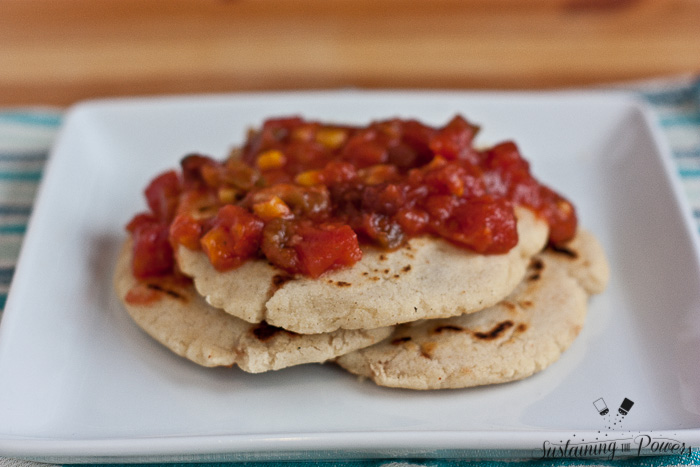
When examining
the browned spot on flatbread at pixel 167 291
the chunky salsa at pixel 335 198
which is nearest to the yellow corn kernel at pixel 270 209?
the chunky salsa at pixel 335 198

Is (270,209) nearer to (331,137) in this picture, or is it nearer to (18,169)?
(331,137)

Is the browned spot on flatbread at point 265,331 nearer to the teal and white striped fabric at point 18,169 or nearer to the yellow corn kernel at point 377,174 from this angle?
the yellow corn kernel at point 377,174

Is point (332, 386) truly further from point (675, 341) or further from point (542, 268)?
point (675, 341)

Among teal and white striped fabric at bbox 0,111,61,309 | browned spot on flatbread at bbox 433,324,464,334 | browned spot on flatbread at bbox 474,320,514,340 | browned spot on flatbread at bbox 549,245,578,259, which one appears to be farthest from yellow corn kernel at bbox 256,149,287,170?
teal and white striped fabric at bbox 0,111,61,309

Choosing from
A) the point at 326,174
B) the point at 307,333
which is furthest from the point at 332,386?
the point at 326,174

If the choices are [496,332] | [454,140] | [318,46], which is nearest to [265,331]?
[496,332]

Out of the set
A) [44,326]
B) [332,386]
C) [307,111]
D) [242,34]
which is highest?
[242,34]

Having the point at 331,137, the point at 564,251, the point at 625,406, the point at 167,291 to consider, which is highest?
the point at 331,137
